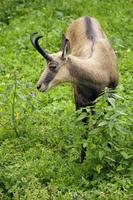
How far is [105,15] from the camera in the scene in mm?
12141

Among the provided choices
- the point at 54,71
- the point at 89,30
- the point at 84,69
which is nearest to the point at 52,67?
the point at 54,71

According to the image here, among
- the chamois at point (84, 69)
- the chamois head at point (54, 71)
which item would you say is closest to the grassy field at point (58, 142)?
the chamois at point (84, 69)

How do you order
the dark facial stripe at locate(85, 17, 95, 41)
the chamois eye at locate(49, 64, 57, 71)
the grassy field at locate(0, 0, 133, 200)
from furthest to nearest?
the dark facial stripe at locate(85, 17, 95, 41) → the chamois eye at locate(49, 64, 57, 71) → the grassy field at locate(0, 0, 133, 200)

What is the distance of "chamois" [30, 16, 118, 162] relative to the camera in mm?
6586

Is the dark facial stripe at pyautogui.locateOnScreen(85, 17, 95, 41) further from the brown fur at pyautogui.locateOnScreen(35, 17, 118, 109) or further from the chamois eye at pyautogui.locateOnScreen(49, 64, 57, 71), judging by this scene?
the chamois eye at pyautogui.locateOnScreen(49, 64, 57, 71)

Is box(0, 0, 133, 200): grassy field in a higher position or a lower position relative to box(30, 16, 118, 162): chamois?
lower

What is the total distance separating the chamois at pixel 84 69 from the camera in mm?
6586

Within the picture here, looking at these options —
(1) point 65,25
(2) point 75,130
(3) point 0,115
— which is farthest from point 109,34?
(2) point 75,130

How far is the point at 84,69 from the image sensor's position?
6.70 metres

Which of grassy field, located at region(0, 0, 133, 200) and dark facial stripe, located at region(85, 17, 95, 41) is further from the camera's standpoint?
dark facial stripe, located at region(85, 17, 95, 41)

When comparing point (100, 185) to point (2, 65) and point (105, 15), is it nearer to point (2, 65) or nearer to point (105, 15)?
point (2, 65)

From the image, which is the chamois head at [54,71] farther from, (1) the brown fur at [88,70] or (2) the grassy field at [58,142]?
(2) the grassy field at [58,142]

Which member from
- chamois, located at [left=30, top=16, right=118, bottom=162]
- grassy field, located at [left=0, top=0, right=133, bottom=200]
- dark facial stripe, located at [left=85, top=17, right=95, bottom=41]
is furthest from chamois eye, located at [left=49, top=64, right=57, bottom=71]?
dark facial stripe, located at [left=85, top=17, right=95, bottom=41]

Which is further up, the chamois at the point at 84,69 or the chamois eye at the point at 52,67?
the chamois eye at the point at 52,67
